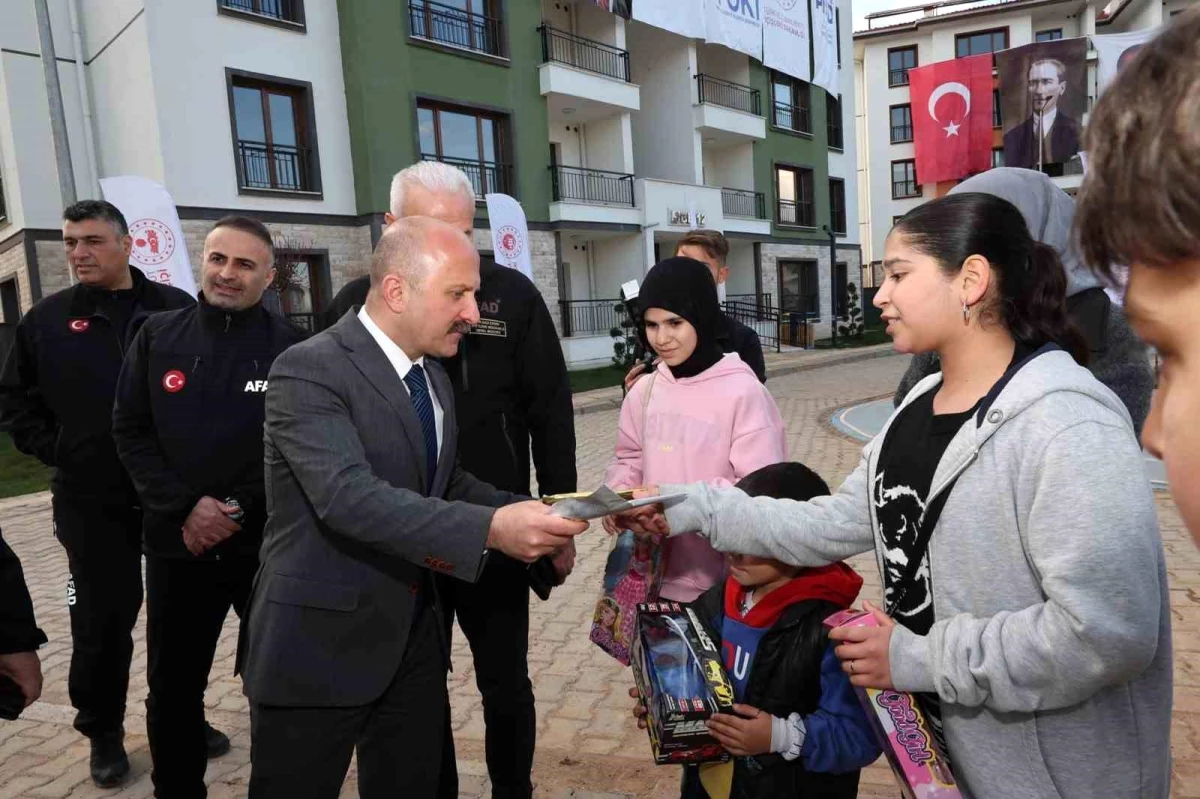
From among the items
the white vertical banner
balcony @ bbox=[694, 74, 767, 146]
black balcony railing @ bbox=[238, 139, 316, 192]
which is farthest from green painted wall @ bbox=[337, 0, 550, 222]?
balcony @ bbox=[694, 74, 767, 146]

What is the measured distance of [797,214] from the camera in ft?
95.6

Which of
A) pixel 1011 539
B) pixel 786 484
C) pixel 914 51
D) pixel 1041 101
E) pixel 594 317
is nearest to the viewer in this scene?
pixel 1011 539

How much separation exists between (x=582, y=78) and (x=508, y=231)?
8.48m

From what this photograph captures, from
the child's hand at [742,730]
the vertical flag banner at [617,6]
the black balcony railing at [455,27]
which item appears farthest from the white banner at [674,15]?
the child's hand at [742,730]

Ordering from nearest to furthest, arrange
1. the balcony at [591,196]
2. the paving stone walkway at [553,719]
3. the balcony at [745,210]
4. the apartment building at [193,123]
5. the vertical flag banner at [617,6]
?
1. the paving stone walkway at [553,719]
2. the apartment building at [193,123]
3. the vertical flag banner at [617,6]
4. the balcony at [591,196]
5. the balcony at [745,210]

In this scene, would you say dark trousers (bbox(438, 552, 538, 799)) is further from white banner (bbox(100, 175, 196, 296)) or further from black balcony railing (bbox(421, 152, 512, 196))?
black balcony railing (bbox(421, 152, 512, 196))

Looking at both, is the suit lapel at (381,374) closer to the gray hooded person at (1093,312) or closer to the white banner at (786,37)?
the gray hooded person at (1093,312)

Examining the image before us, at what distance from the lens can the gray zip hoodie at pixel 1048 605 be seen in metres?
1.38

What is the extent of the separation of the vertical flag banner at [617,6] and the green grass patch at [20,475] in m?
16.2

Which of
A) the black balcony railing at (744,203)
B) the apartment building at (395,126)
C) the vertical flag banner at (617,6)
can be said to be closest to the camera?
the apartment building at (395,126)

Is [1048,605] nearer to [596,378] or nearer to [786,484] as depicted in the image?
[786,484]

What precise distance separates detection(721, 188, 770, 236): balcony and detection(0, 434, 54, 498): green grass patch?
19.9m

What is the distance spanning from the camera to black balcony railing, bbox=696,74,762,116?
83.7ft

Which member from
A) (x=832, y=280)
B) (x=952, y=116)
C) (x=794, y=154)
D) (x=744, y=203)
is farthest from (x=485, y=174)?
(x=832, y=280)
